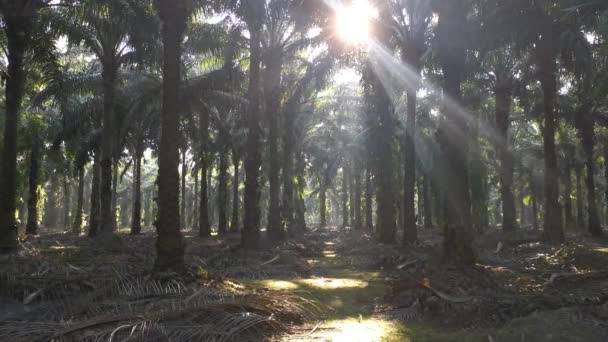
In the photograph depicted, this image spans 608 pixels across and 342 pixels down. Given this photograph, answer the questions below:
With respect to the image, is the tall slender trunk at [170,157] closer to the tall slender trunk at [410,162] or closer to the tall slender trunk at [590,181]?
the tall slender trunk at [410,162]

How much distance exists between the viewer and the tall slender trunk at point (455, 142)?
10.5 m

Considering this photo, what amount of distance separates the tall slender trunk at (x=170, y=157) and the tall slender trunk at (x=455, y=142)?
18.9 feet

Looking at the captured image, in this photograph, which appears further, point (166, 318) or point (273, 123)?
point (273, 123)

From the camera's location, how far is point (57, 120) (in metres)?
27.7

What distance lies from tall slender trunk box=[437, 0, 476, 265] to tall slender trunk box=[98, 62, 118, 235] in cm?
1351

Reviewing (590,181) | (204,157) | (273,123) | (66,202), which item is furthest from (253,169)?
(66,202)

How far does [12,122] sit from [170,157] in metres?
6.89

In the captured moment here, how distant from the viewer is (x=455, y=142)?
10688 mm

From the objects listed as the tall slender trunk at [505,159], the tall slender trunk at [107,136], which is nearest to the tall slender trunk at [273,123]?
the tall slender trunk at [107,136]

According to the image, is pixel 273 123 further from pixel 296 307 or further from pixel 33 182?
pixel 33 182

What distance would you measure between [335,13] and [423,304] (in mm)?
8790

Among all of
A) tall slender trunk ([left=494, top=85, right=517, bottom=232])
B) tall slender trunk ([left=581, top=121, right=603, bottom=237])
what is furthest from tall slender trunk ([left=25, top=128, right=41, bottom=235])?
tall slender trunk ([left=581, top=121, right=603, bottom=237])

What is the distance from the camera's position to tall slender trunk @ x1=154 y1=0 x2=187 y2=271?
8.55 meters

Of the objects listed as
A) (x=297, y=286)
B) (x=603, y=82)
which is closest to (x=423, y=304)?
(x=297, y=286)
